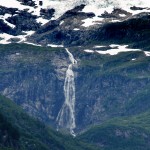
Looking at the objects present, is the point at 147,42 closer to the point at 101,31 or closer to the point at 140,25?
the point at 140,25

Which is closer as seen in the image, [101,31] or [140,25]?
[140,25]

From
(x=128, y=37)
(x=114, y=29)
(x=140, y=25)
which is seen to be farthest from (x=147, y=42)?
(x=114, y=29)

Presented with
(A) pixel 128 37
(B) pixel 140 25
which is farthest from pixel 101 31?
(B) pixel 140 25

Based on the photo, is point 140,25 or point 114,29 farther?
point 114,29

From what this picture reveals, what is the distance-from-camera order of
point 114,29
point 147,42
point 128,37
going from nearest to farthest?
point 147,42
point 128,37
point 114,29

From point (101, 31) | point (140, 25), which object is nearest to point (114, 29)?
point (101, 31)

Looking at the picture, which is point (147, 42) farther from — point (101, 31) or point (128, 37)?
point (101, 31)

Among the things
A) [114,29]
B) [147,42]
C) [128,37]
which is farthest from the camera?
[114,29]
